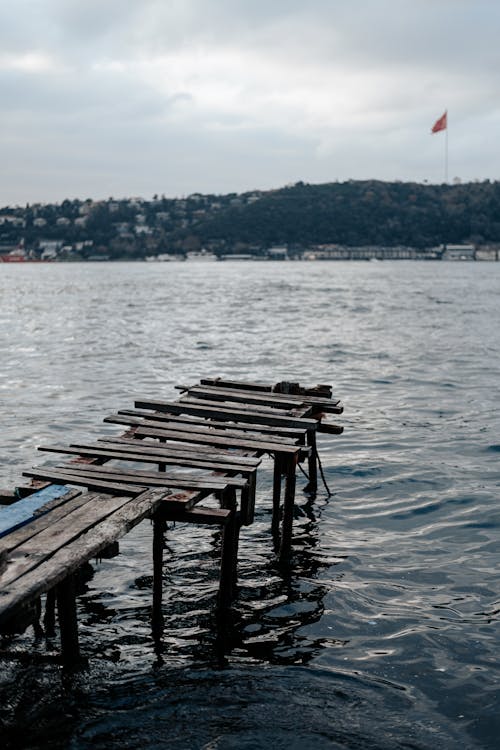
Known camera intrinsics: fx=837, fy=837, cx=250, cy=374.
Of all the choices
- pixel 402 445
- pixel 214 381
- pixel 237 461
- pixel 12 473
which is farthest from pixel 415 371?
pixel 237 461

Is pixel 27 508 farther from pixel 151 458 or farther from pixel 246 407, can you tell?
pixel 246 407

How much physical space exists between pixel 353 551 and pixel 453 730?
423cm

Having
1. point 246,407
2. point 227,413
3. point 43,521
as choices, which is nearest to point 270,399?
point 246,407

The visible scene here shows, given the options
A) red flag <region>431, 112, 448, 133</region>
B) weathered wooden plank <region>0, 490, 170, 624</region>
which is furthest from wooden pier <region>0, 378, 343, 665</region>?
red flag <region>431, 112, 448, 133</region>

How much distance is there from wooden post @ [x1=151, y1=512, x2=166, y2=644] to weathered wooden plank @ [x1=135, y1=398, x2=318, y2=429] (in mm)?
3694

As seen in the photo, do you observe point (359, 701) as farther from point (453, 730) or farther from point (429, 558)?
point (429, 558)

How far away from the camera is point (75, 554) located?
6.30 meters

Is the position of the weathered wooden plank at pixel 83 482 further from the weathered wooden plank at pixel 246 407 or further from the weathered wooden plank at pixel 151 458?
the weathered wooden plank at pixel 246 407

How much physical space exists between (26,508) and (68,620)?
40.4 inches

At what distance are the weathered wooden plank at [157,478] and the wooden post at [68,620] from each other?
154 cm

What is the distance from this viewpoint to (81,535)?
682 centimetres

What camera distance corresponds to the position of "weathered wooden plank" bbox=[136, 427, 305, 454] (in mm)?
10070

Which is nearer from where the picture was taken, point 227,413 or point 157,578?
point 157,578

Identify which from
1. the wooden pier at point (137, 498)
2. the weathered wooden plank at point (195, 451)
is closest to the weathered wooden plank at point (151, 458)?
the wooden pier at point (137, 498)
